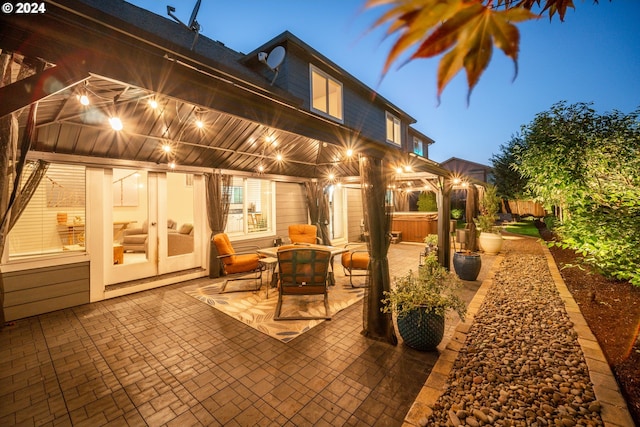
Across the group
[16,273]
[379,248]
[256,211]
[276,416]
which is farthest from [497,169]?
[16,273]

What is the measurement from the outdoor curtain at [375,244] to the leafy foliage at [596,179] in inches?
95.8

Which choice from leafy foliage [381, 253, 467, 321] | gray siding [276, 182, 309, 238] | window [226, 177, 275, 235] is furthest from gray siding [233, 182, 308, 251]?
leafy foliage [381, 253, 467, 321]

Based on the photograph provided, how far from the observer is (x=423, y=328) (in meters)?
2.97

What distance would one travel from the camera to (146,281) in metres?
5.61

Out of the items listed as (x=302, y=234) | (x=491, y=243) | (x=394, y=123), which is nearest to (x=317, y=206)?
(x=302, y=234)

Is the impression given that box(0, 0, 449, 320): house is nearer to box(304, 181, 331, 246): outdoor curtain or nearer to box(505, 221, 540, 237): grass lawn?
box(304, 181, 331, 246): outdoor curtain

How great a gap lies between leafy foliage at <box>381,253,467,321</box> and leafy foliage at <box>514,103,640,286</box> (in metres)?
1.65

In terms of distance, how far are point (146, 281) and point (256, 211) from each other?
356 centimetres

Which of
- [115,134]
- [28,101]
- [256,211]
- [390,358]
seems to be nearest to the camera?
[28,101]

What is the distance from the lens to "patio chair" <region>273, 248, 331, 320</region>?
13.2 ft

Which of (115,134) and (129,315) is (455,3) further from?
(115,134)

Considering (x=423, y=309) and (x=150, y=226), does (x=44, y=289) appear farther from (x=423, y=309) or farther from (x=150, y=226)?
(x=423, y=309)

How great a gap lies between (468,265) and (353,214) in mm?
6370

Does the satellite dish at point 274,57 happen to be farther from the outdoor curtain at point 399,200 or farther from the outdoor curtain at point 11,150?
the outdoor curtain at point 399,200
